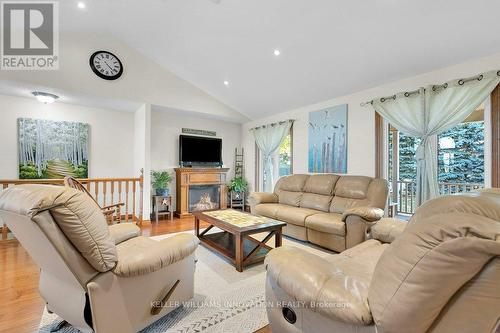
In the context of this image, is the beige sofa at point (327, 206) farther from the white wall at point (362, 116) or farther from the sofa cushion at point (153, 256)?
the sofa cushion at point (153, 256)

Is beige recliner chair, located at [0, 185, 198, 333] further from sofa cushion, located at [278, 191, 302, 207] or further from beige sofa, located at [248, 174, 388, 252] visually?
sofa cushion, located at [278, 191, 302, 207]

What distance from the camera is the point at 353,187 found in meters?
3.46

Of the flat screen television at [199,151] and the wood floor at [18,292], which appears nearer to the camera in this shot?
the wood floor at [18,292]

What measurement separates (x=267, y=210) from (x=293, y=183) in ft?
2.76

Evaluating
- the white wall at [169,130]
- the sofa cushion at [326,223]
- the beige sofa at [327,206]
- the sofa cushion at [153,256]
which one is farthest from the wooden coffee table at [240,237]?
the white wall at [169,130]

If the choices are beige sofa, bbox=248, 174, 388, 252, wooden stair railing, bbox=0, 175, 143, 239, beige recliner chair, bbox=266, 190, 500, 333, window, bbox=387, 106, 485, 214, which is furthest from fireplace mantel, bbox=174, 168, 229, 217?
beige recliner chair, bbox=266, 190, 500, 333

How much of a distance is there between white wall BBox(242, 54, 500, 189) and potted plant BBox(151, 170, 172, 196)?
2.70 metres

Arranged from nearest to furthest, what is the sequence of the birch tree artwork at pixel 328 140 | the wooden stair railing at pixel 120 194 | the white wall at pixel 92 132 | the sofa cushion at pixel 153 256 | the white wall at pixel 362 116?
1. the sofa cushion at pixel 153 256
2. the white wall at pixel 362 116
3. the white wall at pixel 92 132
4. the birch tree artwork at pixel 328 140
5. the wooden stair railing at pixel 120 194

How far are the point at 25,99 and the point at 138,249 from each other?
13.8 feet

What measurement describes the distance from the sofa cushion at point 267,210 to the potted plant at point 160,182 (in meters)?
2.11

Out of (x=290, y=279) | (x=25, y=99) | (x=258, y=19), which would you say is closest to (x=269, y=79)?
(x=258, y=19)

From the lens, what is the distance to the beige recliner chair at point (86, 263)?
1.10m

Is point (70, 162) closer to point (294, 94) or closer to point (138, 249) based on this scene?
point (138, 249)

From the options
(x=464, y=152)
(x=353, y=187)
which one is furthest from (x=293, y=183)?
(x=464, y=152)
